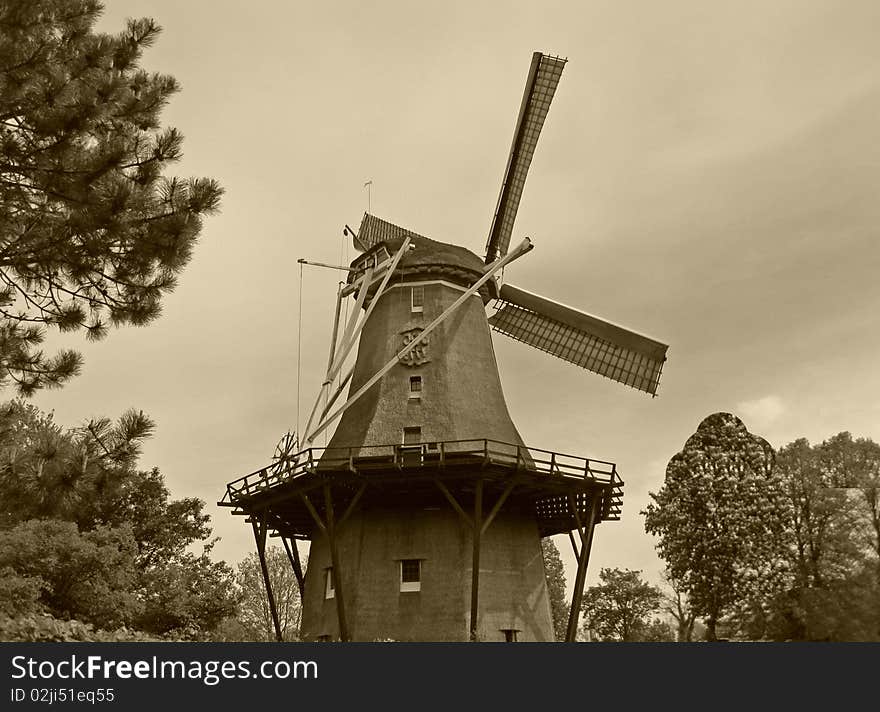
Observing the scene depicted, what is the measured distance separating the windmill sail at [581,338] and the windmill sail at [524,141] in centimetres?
177

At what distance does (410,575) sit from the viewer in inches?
862

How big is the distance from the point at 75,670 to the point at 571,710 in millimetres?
5484

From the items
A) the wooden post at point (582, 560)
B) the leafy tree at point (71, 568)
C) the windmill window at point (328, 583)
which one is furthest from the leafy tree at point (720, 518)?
the leafy tree at point (71, 568)

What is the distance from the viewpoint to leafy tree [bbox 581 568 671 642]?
4478cm

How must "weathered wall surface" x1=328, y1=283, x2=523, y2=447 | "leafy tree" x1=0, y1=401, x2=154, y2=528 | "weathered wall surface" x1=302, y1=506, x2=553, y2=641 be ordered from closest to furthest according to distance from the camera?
"leafy tree" x1=0, y1=401, x2=154, y2=528 < "weathered wall surface" x1=302, y1=506, x2=553, y2=641 < "weathered wall surface" x1=328, y1=283, x2=523, y2=447

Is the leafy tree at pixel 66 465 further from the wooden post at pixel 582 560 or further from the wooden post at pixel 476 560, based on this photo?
the wooden post at pixel 582 560

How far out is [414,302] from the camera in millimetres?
25578

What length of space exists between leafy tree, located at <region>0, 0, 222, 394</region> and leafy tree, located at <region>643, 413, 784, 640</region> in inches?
1056

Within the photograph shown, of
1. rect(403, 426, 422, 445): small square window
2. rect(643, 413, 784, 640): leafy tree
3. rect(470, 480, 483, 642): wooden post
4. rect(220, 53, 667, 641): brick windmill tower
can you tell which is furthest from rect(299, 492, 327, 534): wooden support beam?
rect(643, 413, 784, 640): leafy tree

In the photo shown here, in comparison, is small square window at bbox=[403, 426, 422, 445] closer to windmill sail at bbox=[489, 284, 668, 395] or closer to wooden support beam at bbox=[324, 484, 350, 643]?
wooden support beam at bbox=[324, 484, 350, 643]

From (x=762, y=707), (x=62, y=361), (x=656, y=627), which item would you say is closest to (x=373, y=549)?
(x=62, y=361)

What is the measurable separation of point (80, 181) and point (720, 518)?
28915 millimetres

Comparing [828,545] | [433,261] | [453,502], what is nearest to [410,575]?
[453,502]

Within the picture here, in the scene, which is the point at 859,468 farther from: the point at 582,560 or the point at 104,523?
the point at 104,523
